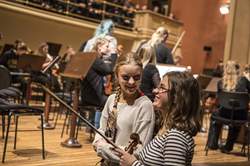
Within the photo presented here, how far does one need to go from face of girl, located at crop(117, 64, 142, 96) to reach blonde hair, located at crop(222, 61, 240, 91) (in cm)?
399

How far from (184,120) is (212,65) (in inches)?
596

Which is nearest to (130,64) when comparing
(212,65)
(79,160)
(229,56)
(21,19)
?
(79,160)

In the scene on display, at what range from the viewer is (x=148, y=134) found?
216 cm

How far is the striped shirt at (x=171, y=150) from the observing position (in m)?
1.61

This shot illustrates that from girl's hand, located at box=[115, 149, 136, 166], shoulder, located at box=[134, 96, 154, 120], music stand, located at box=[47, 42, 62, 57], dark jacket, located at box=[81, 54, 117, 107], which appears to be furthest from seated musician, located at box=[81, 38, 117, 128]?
music stand, located at box=[47, 42, 62, 57]

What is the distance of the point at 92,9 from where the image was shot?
43.8 feet

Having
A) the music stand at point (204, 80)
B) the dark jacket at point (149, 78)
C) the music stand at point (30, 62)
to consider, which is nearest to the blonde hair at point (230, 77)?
the music stand at point (204, 80)

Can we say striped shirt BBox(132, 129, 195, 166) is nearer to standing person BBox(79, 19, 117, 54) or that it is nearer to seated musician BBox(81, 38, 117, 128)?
seated musician BBox(81, 38, 117, 128)

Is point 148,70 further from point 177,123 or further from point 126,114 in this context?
A: point 177,123

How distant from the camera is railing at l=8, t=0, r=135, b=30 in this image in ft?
39.6

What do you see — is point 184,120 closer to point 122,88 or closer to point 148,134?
point 148,134

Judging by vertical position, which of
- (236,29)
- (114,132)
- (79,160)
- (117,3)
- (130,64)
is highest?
(117,3)

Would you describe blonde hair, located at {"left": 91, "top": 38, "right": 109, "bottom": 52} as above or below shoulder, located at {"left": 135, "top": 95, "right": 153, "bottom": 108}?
above

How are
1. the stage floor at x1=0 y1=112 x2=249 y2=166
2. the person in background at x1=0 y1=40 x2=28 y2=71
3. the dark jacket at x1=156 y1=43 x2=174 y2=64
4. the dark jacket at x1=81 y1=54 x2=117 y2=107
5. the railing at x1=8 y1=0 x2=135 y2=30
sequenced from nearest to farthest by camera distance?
the stage floor at x1=0 y1=112 x2=249 y2=166 < the dark jacket at x1=81 y1=54 x2=117 y2=107 < the dark jacket at x1=156 y1=43 x2=174 y2=64 < the person in background at x1=0 y1=40 x2=28 y2=71 < the railing at x1=8 y1=0 x2=135 y2=30
